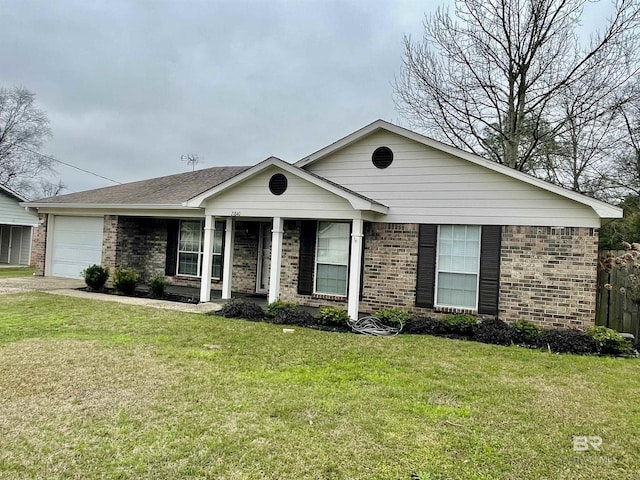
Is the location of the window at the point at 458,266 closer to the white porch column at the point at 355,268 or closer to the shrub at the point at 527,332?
the shrub at the point at 527,332

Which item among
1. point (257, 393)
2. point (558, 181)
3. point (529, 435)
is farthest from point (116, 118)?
point (529, 435)

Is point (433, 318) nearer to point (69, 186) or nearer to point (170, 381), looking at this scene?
point (170, 381)

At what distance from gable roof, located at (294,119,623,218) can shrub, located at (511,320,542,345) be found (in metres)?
2.47

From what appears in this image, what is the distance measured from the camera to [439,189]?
30.3ft

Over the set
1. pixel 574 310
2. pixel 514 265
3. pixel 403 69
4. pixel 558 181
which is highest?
pixel 403 69

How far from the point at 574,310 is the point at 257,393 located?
6720 mm

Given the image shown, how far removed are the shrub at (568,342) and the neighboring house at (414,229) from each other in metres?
0.77

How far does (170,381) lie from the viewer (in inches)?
192

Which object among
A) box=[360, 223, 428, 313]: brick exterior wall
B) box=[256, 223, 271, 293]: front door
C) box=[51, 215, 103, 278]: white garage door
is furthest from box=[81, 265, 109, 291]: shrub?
box=[360, 223, 428, 313]: brick exterior wall

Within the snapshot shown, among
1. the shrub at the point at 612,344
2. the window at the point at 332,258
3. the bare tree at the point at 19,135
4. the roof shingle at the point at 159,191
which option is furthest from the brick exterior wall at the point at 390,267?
the bare tree at the point at 19,135

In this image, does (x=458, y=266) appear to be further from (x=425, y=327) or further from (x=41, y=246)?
(x=41, y=246)

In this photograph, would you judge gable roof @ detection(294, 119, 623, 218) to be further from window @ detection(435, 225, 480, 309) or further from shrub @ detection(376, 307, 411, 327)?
shrub @ detection(376, 307, 411, 327)

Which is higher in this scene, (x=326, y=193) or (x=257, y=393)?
(x=326, y=193)

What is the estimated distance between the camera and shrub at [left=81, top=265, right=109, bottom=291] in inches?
472
